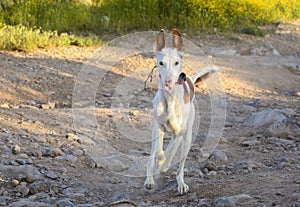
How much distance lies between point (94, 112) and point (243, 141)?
2228 mm

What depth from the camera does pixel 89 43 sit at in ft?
41.1

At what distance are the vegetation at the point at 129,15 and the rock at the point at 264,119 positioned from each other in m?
5.48

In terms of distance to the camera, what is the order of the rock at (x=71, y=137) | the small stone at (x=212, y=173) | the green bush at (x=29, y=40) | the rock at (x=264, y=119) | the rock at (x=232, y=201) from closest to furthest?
the rock at (x=232, y=201) < the small stone at (x=212, y=173) < the rock at (x=71, y=137) < the rock at (x=264, y=119) < the green bush at (x=29, y=40)

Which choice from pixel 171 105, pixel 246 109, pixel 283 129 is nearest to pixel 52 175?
pixel 171 105

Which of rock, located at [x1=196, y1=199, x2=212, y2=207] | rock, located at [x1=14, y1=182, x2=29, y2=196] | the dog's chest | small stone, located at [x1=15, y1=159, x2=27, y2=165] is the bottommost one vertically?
rock, located at [x1=14, y1=182, x2=29, y2=196]

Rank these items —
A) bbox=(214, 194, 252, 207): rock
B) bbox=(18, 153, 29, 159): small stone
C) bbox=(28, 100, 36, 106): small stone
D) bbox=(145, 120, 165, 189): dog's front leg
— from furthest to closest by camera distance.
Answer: bbox=(28, 100, 36, 106): small stone, bbox=(18, 153, 29, 159): small stone, bbox=(145, 120, 165, 189): dog's front leg, bbox=(214, 194, 252, 207): rock

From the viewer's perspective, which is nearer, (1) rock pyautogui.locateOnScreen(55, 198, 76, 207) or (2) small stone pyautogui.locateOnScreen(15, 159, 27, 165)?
(1) rock pyautogui.locateOnScreen(55, 198, 76, 207)

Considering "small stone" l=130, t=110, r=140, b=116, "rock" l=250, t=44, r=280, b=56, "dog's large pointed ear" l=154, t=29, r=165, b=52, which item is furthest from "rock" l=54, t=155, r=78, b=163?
"rock" l=250, t=44, r=280, b=56

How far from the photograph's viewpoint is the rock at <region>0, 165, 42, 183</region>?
548cm

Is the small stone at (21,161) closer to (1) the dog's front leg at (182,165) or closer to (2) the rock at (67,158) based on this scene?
(2) the rock at (67,158)

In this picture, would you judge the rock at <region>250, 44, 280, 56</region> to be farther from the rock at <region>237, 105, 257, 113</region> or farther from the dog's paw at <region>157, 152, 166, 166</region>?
the dog's paw at <region>157, 152, 166, 166</region>

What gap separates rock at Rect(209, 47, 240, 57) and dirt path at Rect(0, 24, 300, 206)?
2.0 inches

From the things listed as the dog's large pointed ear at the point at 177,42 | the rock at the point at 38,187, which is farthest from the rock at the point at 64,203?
the dog's large pointed ear at the point at 177,42

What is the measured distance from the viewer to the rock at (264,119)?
8.32 m
